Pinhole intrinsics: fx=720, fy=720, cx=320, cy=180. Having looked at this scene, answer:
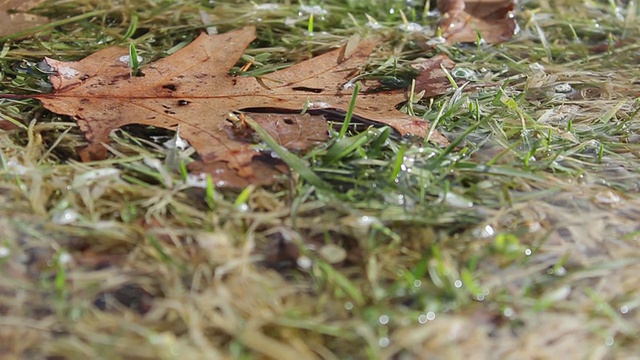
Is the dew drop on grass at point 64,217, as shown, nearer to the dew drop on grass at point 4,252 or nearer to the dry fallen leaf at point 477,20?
the dew drop on grass at point 4,252

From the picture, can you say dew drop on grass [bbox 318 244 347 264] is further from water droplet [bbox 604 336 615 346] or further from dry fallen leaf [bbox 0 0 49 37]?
dry fallen leaf [bbox 0 0 49 37]

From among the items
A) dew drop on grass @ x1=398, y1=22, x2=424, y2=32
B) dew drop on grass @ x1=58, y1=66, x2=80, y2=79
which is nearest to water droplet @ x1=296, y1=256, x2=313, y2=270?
dew drop on grass @ x1=58, y1=66, x2=80, y2=79

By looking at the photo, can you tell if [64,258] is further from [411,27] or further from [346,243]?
[411,27]

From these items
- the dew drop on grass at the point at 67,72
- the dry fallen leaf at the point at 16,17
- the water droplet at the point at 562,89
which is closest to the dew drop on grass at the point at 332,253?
the dew drop on grass at the point at 67,72

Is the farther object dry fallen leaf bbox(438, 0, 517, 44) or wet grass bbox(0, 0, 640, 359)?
dry fallen leaf bbox(438, 0, 517, 44)

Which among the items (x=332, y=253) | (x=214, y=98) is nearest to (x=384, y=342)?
(x=332, y=253)

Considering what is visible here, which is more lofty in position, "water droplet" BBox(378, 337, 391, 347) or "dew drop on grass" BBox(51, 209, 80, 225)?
"dew drop on grass" BBox(51, 209, 80, 225)

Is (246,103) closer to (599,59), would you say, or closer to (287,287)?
(287,287)
